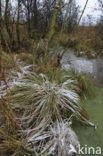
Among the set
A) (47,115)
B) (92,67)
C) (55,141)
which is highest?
(92,67)

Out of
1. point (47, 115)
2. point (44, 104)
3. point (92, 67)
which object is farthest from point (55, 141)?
point (92, 67)

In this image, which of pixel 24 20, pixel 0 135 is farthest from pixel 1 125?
pixel 24 20

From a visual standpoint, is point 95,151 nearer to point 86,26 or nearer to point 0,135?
point 0,135

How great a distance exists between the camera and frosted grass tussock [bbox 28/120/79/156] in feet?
2.92

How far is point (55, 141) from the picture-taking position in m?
0.94

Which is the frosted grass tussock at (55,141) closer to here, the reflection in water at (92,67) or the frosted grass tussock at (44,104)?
the frosted grass tussock at (44,104)

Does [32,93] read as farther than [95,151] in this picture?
Yes

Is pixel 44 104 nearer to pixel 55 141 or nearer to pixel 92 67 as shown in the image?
pixel 55 141

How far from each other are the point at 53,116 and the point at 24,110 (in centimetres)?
32

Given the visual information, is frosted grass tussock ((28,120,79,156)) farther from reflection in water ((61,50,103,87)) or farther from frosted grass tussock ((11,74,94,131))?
reflection in water ((61,50,103,87))

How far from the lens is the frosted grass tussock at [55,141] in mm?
891

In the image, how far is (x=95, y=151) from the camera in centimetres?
100

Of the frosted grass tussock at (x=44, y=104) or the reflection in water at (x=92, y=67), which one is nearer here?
the frosted grass tussock at (x=44, y=104)

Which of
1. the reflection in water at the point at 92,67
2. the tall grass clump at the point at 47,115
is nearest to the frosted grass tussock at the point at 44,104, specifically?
the tall grass clump at the point at 47,115
